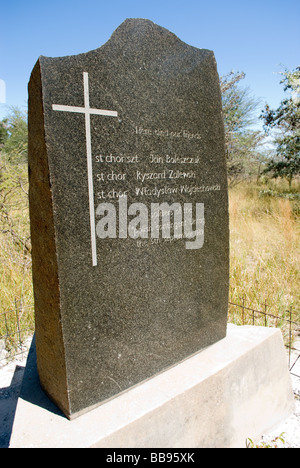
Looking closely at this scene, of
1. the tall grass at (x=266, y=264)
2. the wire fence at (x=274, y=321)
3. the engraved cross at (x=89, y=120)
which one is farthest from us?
the tall grass at (x=266, y=264)

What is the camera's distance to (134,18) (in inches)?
62.3

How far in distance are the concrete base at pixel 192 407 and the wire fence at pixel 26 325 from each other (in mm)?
758

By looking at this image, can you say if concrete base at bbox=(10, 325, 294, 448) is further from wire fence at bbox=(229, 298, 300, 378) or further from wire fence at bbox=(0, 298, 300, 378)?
wire fence at bbox=(0, 298, 300, 378)

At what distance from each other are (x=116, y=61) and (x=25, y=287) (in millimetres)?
2757

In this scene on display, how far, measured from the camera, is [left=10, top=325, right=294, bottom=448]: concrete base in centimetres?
145

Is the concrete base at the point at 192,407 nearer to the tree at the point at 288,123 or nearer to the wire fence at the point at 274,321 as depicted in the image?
the wire fence at the point at 274,321

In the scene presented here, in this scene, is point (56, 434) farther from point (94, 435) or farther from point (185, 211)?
point (185, 211)

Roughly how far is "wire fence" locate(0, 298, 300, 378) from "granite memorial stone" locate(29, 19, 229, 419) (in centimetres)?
122

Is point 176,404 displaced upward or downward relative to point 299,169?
downward

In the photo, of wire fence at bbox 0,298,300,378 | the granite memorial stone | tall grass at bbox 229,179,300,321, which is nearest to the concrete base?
the granite memorial stone

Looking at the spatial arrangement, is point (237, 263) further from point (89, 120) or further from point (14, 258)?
point (89, 120)

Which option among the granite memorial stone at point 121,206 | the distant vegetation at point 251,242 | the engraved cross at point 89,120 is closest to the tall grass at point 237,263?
the distant vegetation at point 251,242

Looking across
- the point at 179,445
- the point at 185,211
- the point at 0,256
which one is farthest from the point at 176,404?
the point at 0,256

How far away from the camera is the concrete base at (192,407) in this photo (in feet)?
4.77
